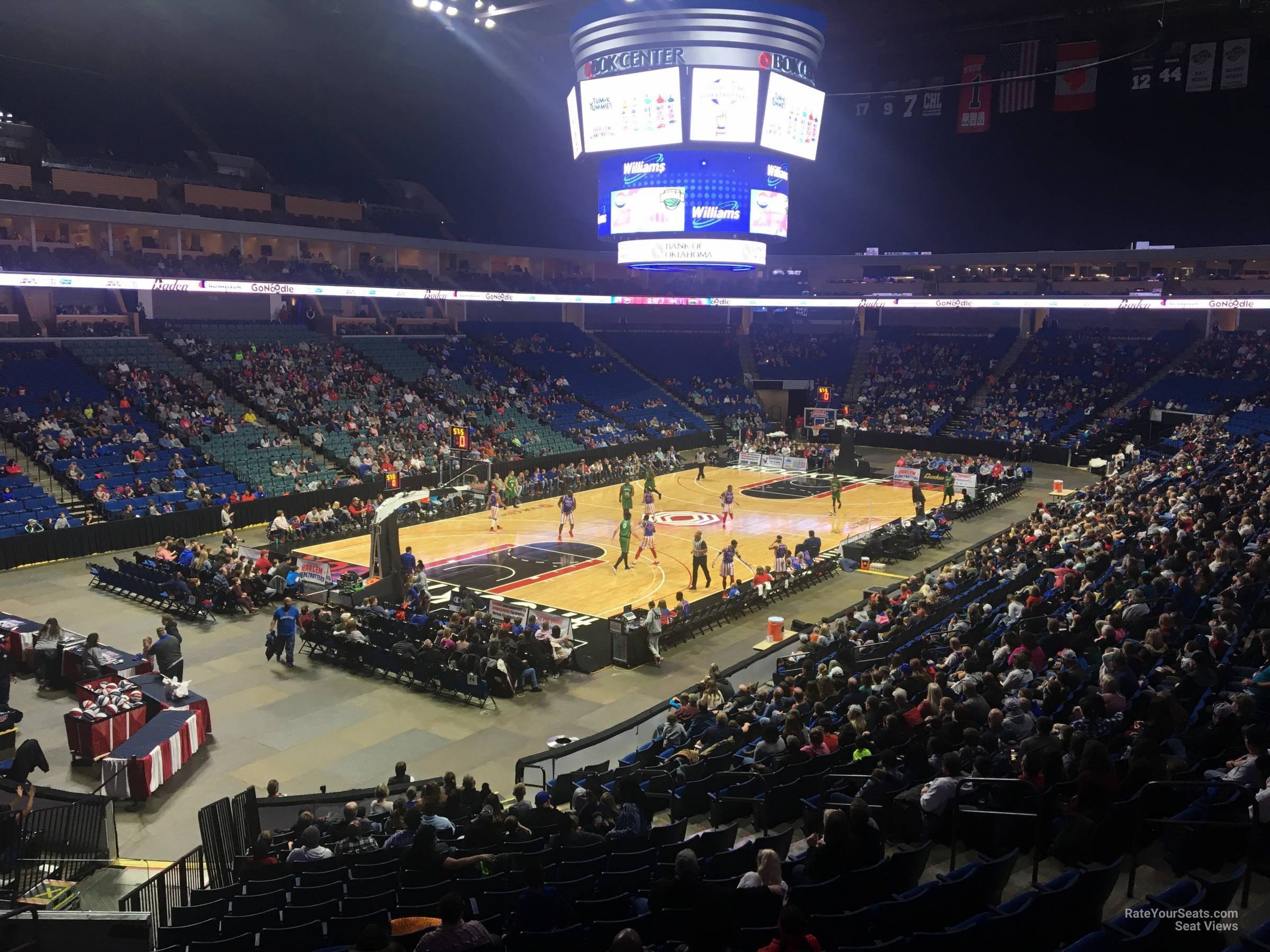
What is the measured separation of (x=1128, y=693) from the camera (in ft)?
32.9

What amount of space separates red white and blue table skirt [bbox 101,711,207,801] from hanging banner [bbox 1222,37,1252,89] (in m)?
48.2

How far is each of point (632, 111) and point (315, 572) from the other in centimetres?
1886

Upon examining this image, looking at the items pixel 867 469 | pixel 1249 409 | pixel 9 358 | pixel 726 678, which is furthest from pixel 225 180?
pixel 1249 409

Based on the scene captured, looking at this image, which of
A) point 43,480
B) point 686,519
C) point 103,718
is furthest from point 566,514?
point 103,718

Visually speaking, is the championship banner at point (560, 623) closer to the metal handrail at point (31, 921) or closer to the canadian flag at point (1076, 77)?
the metal handrail at point (31, 921)

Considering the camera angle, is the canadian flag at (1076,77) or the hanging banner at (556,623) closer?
the hanging banner at (556,623)

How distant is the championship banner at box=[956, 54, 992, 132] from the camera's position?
150ft

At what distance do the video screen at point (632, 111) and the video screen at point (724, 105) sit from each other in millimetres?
605

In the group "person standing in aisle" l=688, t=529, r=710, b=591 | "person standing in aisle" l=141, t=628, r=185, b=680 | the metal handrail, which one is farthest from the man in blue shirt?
"person standing in aisle" l=688, t=529, r=710, b=591

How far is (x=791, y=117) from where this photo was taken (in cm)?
3300

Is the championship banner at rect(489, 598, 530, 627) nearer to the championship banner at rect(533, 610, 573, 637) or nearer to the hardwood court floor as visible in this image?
the championship banner at rect(533, 610, 573, 637)

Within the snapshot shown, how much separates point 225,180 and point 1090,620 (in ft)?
151

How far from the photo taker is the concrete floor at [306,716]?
45.3 ft

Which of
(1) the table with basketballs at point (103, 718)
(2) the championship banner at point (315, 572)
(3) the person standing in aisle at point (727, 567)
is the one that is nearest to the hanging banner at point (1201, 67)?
(3) the person standing in aisle at point (727, 567)
